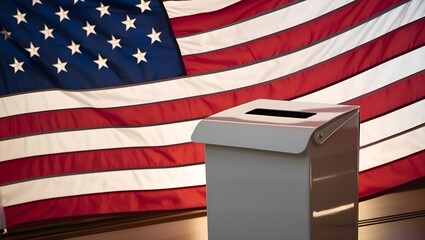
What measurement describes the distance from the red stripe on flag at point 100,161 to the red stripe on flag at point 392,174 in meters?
0.81

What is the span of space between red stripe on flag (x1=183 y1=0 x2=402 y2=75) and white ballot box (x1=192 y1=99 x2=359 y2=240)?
100 centimetres

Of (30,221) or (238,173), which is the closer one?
(238,173)

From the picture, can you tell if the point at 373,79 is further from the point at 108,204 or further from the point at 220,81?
the point at 108,204

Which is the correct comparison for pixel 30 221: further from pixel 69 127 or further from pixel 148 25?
pixel 148 25

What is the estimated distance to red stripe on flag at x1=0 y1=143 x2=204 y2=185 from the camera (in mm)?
3359

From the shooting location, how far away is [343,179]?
2.40 m

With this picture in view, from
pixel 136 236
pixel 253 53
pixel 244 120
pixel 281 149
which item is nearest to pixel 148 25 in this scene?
pixel 253 53

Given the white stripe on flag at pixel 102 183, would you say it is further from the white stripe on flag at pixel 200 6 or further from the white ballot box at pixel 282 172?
the white ballot box at pixel 282 172

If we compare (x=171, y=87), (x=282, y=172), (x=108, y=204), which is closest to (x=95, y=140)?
(x=108, y=204)

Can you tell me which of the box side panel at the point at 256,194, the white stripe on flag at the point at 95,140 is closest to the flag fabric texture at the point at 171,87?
the white stripe on flag at the point at 95,140

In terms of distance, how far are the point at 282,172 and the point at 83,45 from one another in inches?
57.8

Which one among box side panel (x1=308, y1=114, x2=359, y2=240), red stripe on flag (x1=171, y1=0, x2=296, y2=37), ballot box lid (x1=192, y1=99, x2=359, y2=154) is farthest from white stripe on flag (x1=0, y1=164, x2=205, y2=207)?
box side panel (x1=308, y1=114, x2=359, y2=240)

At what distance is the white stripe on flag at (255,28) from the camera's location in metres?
3.46

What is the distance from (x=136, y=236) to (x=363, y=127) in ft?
3.93
